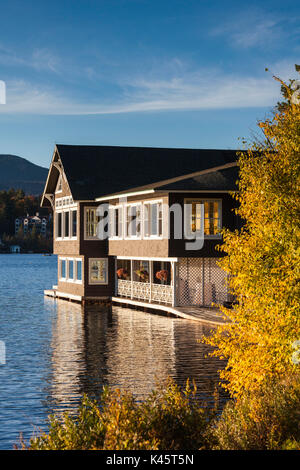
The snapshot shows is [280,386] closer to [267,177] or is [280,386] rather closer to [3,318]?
[267,177]

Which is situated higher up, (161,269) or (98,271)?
(161,269)

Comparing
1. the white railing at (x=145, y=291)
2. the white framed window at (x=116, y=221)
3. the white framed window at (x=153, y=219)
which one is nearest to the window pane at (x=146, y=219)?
the white framed window at (x=153, y=219)

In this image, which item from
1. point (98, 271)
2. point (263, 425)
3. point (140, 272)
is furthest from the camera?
point (98, 271)

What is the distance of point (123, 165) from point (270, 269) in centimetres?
4061

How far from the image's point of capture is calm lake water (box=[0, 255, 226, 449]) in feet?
62.5

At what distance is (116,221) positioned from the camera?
50906mm

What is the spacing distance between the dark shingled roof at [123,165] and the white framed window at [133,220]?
12.7ft

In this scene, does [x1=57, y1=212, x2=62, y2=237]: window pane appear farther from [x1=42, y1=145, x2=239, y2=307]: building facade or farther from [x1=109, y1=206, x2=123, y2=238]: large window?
[x1=109, y1=206, x2=123, y2=238]: large window

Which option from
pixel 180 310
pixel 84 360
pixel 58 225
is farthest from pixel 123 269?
pixel 84 360

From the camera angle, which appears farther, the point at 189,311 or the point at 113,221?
the point at 113,221

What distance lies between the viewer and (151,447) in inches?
363

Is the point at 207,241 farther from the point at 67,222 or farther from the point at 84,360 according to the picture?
the point at 67,222

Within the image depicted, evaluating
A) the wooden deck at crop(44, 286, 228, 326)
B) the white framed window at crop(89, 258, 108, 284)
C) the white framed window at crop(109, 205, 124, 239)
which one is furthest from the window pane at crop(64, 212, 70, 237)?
the white framed window at crop(109, 205, 124, 239)

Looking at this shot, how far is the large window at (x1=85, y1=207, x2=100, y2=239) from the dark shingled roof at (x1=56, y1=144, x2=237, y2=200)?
0.99 m
